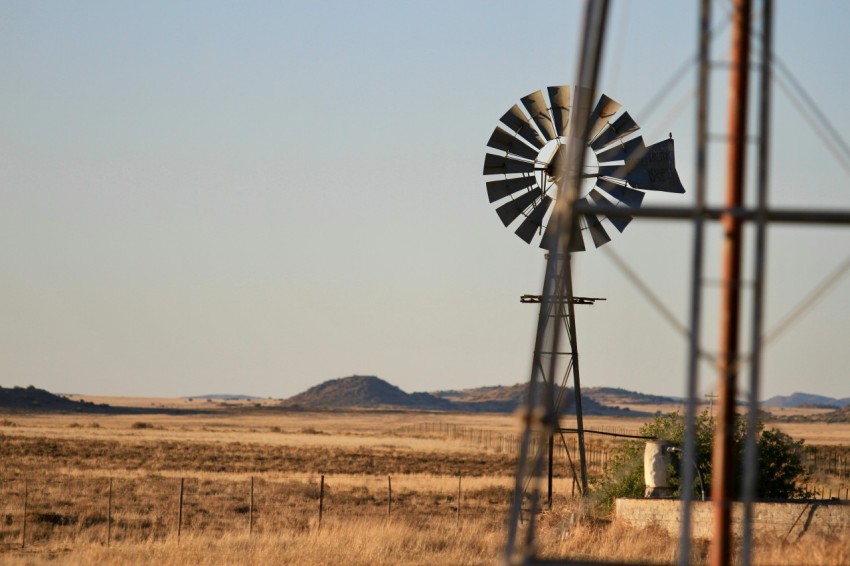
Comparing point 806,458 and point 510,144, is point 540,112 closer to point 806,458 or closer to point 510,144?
point 510,144

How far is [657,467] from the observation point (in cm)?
2558

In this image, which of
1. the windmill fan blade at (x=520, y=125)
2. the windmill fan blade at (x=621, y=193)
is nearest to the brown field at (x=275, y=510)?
the windmill fan blade at (x=621, y=193)

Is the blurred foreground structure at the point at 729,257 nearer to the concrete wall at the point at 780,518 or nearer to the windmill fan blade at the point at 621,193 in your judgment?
the concrete wall at the point at 780,518

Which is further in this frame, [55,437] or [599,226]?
[55,437]

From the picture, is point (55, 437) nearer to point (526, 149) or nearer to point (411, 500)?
point (411, 500)

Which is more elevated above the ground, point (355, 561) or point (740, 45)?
point (740, 45)

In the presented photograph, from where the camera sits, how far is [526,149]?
26.6 meters

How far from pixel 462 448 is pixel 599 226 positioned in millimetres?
56249

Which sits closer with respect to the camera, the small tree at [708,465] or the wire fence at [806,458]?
the small tree at [708,465]

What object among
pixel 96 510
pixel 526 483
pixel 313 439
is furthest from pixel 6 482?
pixel 313 439

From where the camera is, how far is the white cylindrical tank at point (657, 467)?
2553cm

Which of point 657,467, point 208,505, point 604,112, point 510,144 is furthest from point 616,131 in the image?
point 208,505

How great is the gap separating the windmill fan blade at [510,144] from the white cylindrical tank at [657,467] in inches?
260

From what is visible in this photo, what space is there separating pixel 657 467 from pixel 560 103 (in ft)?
25.6
